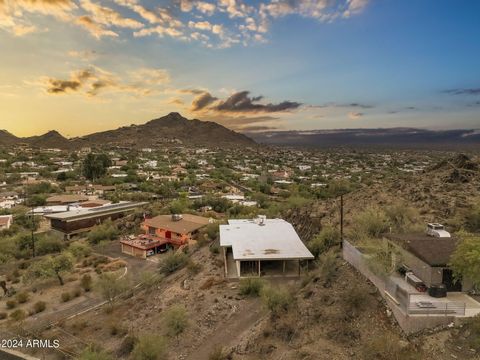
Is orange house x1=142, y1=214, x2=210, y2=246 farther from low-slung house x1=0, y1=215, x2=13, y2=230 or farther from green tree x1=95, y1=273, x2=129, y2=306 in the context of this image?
low-slung house x1=0, y1=215, x2=13, y2=230

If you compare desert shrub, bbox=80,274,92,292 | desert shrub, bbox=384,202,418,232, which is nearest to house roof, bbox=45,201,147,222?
desert shrub, bbox=80,274,92,292

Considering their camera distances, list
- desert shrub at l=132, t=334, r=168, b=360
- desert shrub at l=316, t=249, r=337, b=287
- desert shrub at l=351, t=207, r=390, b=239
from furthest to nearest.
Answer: desert shrub at l=351, t=207, r=390, b=239 < desert shrub at l=316, t=249, r=337, b=287 < desert shrub at l=132, t=334, r=168, b=360

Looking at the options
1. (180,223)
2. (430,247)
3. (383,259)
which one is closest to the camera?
(430,247)

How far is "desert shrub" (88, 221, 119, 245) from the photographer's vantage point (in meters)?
Result: 43.6

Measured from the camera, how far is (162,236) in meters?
41.1

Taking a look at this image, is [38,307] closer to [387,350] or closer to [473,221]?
[387,350]

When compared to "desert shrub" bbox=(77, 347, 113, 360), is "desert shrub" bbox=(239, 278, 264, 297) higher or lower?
higher

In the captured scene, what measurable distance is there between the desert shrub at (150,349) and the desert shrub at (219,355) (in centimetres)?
251

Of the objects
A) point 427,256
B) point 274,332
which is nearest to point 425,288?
point 427,256

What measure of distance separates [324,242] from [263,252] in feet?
14.6

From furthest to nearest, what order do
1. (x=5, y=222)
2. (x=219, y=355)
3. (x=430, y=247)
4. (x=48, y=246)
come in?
1. (x=5, y=222)
2. (x=48, y=246)
3. (x=219, y=355)
4. (x=430, y=247)

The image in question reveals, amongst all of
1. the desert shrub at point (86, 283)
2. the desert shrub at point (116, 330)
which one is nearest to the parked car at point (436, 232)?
the desert shrub at point (116, 330)

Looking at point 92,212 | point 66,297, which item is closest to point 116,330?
point 66,297

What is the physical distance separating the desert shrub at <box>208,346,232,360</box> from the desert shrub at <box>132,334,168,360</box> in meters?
2.51
